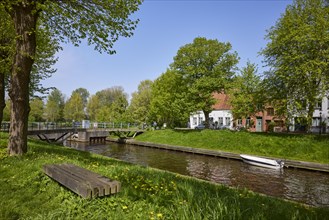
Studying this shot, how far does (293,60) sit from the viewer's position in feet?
74.2

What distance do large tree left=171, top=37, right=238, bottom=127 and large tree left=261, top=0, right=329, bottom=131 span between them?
28.1 ft

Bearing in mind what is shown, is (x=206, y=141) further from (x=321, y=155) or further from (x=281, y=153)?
(x=321, y=155)

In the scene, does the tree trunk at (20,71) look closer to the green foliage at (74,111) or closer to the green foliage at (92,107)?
the green foliage at (74,111)

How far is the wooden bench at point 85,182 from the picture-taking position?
15.5ft

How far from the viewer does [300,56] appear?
70.4ft

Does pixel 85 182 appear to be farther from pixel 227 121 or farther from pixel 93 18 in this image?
pixel 227 121

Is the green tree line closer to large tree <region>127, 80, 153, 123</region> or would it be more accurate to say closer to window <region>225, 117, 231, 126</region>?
large tree <region>127, 80, 153, 123</region>

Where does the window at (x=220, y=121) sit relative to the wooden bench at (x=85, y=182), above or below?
above

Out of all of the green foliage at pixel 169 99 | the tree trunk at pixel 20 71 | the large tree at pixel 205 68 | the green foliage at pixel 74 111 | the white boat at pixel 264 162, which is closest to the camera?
the tree trunk at pixel 20 71

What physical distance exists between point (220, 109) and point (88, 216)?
163ft

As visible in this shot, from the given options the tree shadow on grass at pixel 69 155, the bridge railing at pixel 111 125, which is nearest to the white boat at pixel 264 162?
the tree shadow on grass at pixel 69 155

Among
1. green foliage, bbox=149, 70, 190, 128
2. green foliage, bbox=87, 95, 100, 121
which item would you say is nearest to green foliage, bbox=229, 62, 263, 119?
Result: green foliage, bbox=149, 70, 190, 128

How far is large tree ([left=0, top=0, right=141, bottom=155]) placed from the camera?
905cm

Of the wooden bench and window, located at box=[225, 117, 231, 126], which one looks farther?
window, located at box=[225, 117, 231, 126]
